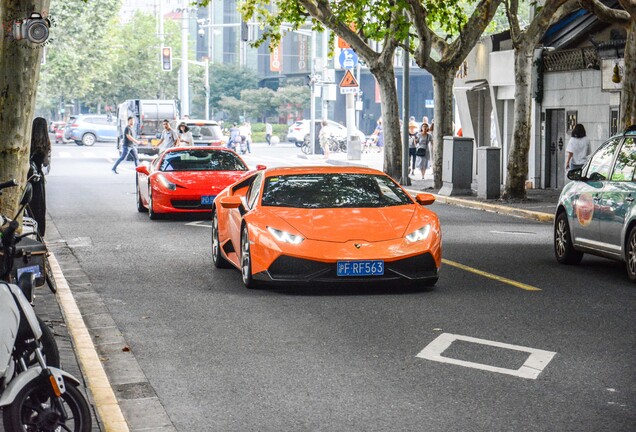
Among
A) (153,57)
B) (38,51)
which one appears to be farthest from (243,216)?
(153,57)

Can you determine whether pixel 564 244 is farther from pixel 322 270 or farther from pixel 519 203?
pixel 519 203

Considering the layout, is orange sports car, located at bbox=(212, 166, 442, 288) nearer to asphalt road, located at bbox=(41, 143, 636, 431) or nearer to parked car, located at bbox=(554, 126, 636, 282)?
asphalt road, located at bbox=(41, 143, 636, 431)

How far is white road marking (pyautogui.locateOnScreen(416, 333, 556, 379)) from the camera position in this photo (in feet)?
27.6

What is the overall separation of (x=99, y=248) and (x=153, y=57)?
88.4 meters

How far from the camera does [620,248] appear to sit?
43.9 feet

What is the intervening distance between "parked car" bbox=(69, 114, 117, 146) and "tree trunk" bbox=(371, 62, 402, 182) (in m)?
41.5

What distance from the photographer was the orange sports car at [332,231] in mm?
11922

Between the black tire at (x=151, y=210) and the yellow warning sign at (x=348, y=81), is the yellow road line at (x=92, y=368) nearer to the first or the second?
the black tire at (x=151, y=210)

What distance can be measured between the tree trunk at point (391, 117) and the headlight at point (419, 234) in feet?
73.2

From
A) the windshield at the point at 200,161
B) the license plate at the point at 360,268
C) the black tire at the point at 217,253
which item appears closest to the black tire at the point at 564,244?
the license plate at the point at 360,268

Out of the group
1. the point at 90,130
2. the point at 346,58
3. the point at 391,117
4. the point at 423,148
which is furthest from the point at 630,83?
the point at 90,130

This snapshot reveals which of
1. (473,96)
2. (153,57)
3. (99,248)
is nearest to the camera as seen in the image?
(99,248)

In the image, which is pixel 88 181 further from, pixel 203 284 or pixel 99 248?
pixel 203 284

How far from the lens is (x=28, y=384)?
220 inches
